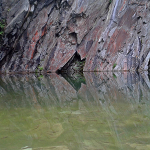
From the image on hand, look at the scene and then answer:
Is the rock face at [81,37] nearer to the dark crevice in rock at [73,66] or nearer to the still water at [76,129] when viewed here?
the dark crevice in rock at [73,66]

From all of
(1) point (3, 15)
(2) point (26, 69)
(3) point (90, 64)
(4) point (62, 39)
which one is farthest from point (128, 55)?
(1) point (3, 15)

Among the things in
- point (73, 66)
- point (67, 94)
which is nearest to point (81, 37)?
point (73, 66)

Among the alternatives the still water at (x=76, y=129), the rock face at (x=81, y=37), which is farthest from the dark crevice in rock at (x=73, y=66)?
the still water at (x=76, y=129)

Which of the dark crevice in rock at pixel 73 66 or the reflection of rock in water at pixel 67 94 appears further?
the dark crevice in rock at pixel 73 66

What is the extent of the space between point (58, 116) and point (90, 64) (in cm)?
1698

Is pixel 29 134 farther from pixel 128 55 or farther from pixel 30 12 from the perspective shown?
pixel 128 55

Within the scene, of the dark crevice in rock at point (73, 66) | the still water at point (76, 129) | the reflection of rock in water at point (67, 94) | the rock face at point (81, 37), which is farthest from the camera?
the dark crevice in rock at point (73, 66)

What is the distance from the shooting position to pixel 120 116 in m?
2.78

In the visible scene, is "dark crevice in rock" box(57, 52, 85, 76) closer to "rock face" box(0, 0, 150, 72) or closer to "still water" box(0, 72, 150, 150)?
"rock face" box(0, 0, 150, 72)

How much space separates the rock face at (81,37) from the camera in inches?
685

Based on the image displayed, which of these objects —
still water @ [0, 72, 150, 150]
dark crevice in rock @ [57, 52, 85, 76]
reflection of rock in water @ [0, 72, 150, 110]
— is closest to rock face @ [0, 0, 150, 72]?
dark crevice in rock @ [57, 52, 85, 76]

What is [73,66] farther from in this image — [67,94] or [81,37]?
[67,94]

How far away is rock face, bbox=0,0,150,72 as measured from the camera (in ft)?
57.1

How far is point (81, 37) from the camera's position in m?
19.4
